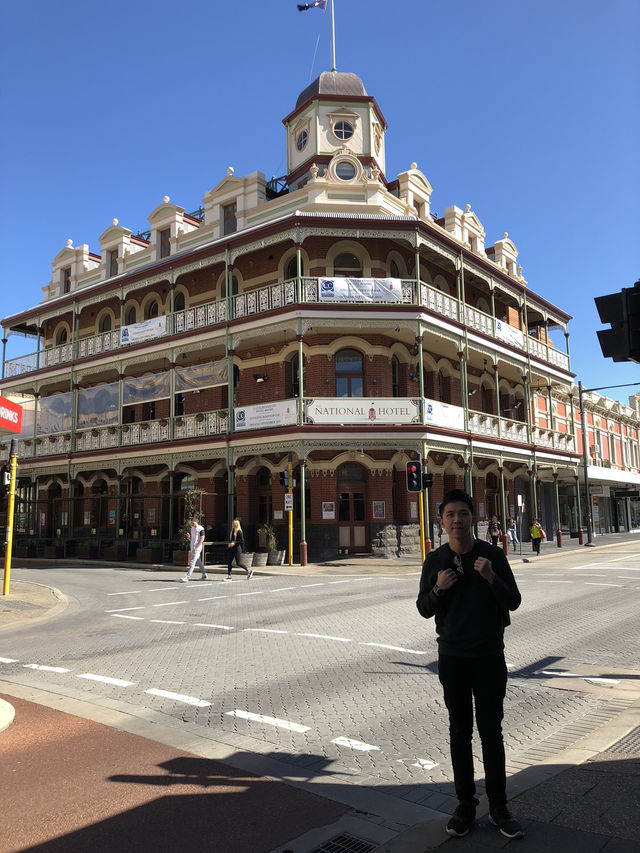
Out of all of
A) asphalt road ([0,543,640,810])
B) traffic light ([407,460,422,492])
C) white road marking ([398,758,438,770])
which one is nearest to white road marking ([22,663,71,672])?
asphalt road ([0,543,640,810])

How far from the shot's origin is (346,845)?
11.7 ft

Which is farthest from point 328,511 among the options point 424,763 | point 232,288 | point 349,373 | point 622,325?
point 622,325

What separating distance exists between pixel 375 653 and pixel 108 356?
81.6 feet

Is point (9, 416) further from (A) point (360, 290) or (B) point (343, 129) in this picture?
(B) point (343, 129)

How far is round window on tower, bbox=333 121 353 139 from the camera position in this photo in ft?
92.5

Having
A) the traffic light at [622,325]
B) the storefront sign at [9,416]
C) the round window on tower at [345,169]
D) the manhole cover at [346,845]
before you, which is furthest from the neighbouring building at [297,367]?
the manhole cover at [346,845]

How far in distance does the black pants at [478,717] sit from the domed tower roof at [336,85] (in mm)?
28782

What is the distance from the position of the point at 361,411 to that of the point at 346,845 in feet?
65.4

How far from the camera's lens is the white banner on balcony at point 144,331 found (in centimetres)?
2848

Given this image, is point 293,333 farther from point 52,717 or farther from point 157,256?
point 52,717

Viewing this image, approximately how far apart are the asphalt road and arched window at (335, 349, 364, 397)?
1181cm

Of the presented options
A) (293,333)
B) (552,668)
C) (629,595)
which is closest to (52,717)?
(552,668)

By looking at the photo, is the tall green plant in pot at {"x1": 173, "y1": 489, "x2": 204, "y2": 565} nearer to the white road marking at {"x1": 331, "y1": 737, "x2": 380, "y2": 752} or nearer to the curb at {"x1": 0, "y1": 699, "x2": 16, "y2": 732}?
the curb at {"x1": 0, "y1": 699, "x2": 16, "y2": 732}

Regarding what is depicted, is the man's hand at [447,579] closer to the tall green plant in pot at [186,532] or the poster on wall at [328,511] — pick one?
the tall green plant in pot at [186,532]
